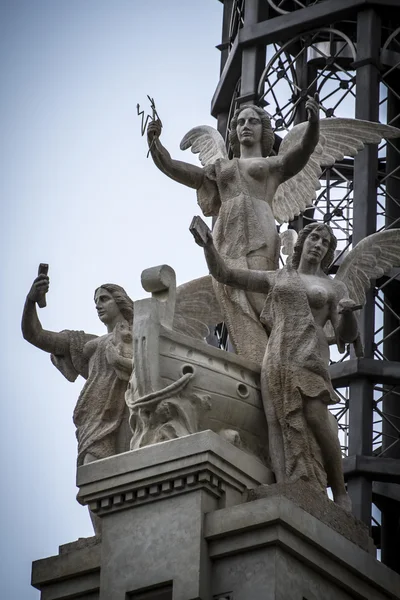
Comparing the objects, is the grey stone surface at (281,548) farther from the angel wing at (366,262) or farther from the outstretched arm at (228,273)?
the angel wing at (366,262)

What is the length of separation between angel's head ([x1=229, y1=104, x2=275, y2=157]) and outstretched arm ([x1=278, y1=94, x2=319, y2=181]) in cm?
46

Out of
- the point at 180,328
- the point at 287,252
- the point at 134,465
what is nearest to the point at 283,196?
the point at 287,252

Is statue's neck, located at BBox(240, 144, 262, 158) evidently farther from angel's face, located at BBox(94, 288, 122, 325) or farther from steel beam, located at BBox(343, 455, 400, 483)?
steel beam, located at BBox(343, 455, 400, 483)

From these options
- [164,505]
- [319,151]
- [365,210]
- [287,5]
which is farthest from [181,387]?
[287,5]

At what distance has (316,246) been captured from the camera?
27.0m

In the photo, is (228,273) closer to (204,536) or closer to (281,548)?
(204,536)

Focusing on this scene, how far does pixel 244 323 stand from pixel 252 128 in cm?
269

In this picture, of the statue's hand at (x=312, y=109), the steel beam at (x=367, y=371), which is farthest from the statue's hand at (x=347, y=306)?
the steel beam at (x=367, y=371)

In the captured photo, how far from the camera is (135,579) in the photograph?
24.7m

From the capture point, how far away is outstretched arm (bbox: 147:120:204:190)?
90.7ft

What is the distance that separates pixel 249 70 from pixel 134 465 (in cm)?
1888

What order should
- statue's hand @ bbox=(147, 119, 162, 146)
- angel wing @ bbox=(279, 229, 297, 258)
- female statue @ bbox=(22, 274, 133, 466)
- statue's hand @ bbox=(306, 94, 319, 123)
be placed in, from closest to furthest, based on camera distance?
female statue @ bbox=(22, 274, 133, 466) < statue's hand @ bbox=(306, 94, 319, 123) < statue's hand @ bbox=(147, 119, 162, 146) < angel wing @ bbox=(279, 229, 297, 258)

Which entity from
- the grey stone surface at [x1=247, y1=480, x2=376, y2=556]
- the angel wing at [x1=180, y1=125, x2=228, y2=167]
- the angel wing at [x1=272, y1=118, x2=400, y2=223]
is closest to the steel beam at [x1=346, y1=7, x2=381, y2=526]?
the angel wing at [x1=272, y1=118, x2=400, y2=223]

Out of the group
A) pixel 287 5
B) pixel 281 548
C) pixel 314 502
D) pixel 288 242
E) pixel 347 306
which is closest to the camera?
pixel 281 548
